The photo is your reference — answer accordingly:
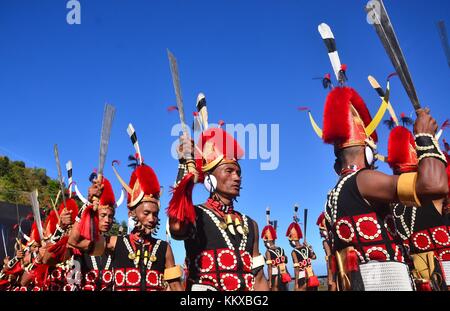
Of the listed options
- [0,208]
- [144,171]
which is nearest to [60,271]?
[144,171]

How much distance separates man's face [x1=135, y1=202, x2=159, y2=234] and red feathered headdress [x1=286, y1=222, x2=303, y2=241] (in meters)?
9.56

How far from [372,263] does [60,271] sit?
708 cm

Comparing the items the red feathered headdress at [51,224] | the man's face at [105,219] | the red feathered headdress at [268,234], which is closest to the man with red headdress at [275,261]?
the red feathered headdress at [268,234]

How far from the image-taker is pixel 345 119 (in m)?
4.21

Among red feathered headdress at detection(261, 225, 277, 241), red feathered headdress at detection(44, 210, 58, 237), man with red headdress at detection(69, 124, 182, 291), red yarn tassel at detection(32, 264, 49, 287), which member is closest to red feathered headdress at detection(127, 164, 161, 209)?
man with red headdress at detection(69, 124, 182, 291)

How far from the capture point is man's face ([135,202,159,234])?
21.2ft

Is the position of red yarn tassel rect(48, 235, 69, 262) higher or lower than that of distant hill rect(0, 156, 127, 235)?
lower

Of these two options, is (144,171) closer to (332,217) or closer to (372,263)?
(332,217)

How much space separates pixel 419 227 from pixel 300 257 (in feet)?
31.5

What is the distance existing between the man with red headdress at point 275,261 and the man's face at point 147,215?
9.36 metres

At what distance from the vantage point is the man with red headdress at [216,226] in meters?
4.39

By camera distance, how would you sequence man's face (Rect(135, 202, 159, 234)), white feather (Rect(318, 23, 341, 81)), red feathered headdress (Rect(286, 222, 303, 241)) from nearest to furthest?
white feather (Rect(318, 23, 341, 81)), man's face (Rect(135, 202, 159, 234)), red feathered headdress (Rect(286, 222, 303, 241))

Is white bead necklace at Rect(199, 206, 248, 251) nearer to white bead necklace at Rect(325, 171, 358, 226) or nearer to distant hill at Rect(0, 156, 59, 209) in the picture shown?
white bead necklace at Rect(325, 171, 358, 226)

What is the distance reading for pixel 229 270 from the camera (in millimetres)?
4445
